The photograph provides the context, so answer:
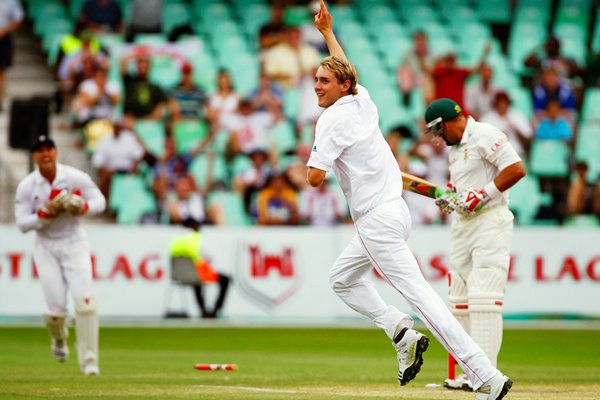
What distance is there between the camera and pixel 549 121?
24.3 m

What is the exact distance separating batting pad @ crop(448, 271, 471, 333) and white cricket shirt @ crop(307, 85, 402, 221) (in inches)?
A: 85.6

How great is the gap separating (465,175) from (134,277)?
431 inches

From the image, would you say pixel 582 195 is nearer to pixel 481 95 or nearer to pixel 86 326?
pixel 481 95

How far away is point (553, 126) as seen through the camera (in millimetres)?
24266

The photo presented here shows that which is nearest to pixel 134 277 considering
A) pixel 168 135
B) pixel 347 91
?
pixel 168 135

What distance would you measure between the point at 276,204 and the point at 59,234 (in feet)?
31.4

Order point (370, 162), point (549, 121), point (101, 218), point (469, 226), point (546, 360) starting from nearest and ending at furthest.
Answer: point (370, 162)
point (469, 226)
point (546, 360)
point (101, 218)
point (549, 121)

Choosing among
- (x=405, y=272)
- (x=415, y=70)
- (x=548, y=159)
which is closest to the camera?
Answer: (x=405, y=272)

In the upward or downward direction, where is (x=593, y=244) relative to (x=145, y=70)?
downward

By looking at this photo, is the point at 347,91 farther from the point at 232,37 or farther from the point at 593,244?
the point at 232,37

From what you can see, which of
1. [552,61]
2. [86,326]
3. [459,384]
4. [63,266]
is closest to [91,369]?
[86,326]

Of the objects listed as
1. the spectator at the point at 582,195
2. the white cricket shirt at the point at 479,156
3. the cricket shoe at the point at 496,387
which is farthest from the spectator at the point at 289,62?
the cricket shoe at the point at 496,387

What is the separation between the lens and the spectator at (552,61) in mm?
25234

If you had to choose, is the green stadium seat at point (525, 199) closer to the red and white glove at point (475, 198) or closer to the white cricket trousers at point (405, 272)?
the red and white glove at point (475, 198)
